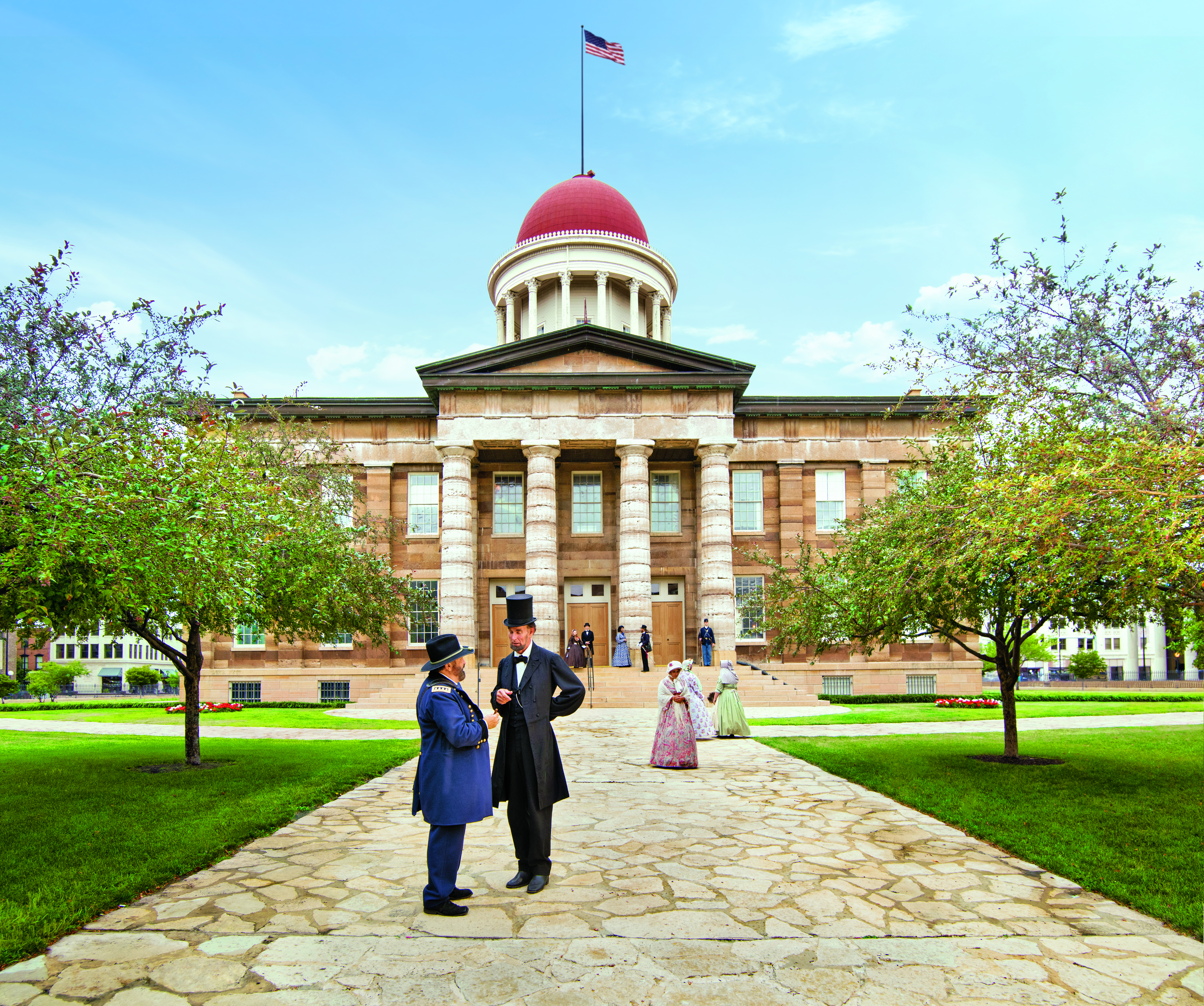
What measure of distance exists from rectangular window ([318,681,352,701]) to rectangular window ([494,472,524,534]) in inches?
323

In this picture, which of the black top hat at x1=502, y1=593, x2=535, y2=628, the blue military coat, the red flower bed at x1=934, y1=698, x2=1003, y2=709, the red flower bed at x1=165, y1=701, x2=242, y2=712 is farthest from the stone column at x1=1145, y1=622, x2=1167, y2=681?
the blue military coat

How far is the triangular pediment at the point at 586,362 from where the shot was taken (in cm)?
3250

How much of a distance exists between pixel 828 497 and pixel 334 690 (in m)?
20.9

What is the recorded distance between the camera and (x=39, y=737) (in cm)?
2030

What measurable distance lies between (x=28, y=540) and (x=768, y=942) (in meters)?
6.77

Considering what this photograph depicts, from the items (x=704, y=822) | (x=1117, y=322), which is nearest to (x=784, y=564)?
(x=1117, y=322)

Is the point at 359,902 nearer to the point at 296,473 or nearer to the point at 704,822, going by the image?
the point at 704,822

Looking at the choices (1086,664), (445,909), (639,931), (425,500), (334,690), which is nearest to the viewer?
(639,931)

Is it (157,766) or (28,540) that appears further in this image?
(157,766)

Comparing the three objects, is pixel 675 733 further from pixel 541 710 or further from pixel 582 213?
pixel 582 213

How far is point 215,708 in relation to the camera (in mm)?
29516

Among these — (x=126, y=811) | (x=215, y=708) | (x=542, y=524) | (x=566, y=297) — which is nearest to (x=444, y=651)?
(x=126, y=811)

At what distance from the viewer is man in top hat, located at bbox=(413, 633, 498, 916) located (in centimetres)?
668

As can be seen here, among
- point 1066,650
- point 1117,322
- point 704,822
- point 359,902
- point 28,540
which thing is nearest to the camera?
point 359,902
